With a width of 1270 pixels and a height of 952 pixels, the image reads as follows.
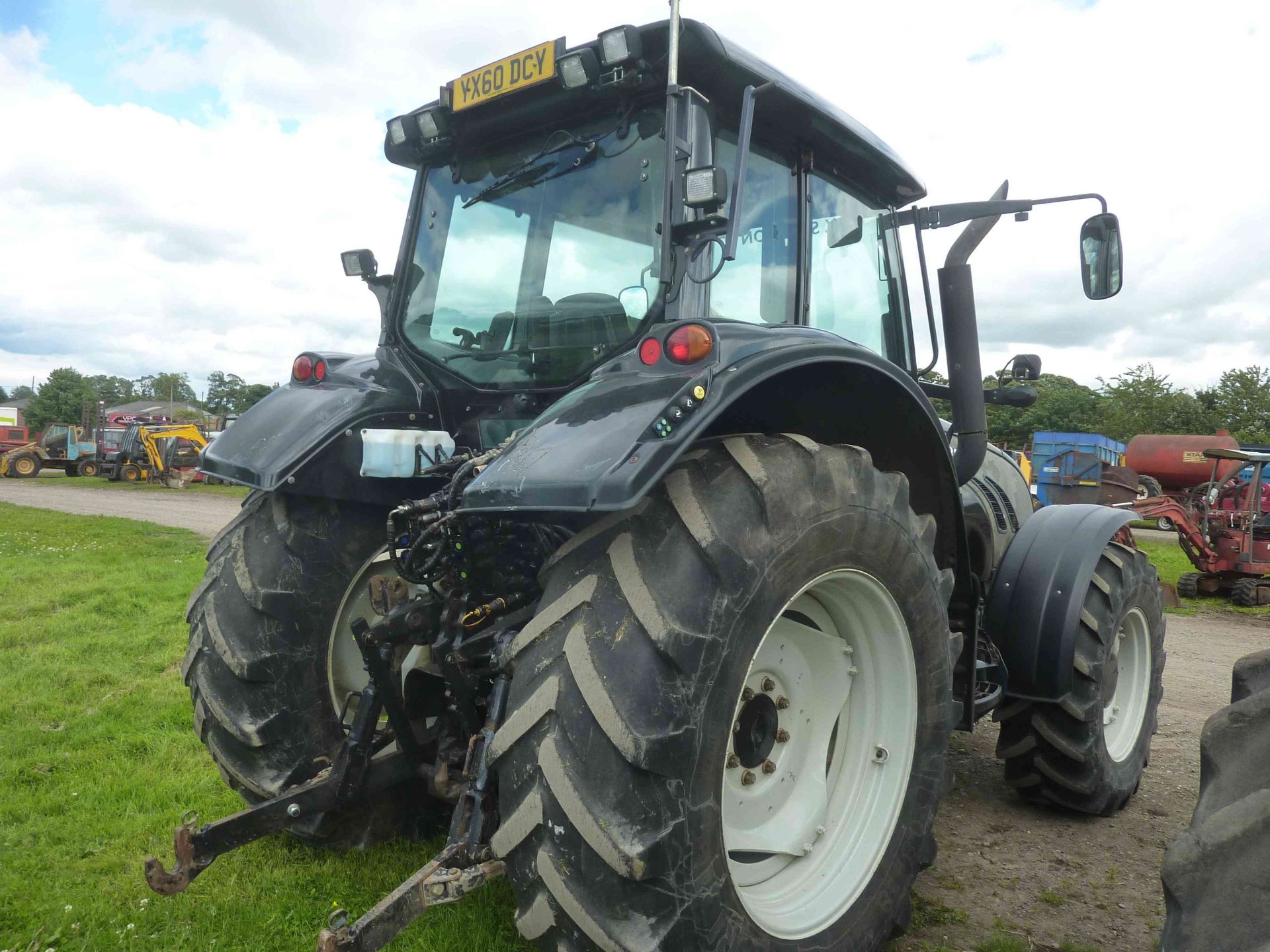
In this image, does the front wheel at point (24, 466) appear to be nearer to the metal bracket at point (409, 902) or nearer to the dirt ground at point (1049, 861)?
the dirt ground at point (1049, 861)

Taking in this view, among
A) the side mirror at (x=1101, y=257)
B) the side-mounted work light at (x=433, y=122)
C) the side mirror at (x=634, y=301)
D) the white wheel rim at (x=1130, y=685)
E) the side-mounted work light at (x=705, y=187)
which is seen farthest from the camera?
the white wheel rim at (x=1130, y=685)

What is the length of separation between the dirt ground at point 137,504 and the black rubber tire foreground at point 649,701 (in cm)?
1260

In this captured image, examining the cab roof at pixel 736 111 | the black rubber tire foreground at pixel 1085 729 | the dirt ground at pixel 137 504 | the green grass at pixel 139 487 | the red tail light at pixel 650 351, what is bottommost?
the green grass at pixel 139 487

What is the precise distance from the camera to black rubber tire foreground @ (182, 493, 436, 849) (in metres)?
2.67

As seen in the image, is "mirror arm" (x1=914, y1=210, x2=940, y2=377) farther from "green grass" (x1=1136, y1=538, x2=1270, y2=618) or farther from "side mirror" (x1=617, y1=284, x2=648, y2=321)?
"green grass" (x1=1136, y1=538, x2=1270, y2=618)

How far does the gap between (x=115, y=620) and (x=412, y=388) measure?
5010 millimetres

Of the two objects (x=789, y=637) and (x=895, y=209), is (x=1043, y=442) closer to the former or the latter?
(x=895, y=209)

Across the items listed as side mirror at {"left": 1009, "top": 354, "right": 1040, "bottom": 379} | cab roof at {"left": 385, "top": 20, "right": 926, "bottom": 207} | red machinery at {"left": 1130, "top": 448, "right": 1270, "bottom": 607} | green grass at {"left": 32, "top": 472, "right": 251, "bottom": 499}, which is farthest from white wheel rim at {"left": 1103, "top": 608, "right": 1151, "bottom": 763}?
green grass at {"left": 32, "top": 472, "right": 251, "bottom": 499}

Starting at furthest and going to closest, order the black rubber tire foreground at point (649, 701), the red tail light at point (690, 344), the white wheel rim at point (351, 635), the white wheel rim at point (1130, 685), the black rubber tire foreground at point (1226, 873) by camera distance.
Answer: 1. the white wheel rim at point (1130, 685)
2. the white wheel rim at point (351, 635)
3. the red tail light at point (690, 344)
4. the black rubber tire foreground at point (649, 701)
5. the black rubber tire foreground at point (1226, 873)

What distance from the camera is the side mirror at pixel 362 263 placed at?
3441mm

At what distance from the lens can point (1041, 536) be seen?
3.56 meters

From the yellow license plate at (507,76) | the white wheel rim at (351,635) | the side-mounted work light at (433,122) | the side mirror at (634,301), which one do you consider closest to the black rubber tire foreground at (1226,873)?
the side mirror at (634,301)

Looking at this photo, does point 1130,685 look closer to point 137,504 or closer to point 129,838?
point 129,838

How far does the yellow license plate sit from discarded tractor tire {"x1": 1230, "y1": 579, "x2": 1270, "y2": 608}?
1064 centimetres
